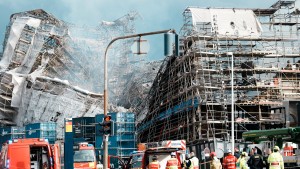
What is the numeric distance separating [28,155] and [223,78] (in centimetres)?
3278

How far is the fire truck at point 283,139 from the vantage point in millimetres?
26911

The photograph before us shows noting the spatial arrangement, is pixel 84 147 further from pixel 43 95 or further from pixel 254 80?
pixel 43 95

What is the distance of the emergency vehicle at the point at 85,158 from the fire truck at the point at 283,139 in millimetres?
9535

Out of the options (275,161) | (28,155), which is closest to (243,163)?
(275,161)

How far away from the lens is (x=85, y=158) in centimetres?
3597

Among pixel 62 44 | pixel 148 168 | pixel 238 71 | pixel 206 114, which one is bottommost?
pixel 148 168

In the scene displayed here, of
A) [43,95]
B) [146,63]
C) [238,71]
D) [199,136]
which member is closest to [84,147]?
[199,136]

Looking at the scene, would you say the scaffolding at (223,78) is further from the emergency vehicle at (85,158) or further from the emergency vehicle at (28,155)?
the emergency vehicle at (28,155)

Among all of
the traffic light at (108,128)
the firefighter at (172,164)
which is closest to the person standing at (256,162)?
the firefighter at (172,164)

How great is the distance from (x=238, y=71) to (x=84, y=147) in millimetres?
21581

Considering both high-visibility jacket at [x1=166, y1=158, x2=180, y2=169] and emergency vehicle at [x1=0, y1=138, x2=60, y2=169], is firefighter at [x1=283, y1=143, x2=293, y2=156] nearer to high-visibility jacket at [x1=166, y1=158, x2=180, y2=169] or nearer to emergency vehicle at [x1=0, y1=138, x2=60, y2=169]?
high-visibility jacket at [x1=166, y1=158, x2=180, y2=169]

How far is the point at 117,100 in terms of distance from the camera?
6812cm

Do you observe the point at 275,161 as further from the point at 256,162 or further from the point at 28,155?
the point at 28,155

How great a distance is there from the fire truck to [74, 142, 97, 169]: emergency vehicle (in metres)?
9.53
